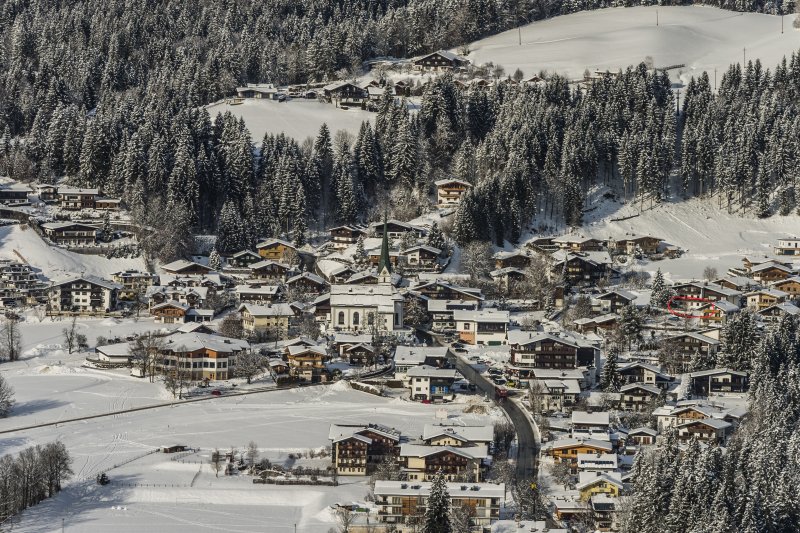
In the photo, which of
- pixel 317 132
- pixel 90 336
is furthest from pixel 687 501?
pixel 317 132

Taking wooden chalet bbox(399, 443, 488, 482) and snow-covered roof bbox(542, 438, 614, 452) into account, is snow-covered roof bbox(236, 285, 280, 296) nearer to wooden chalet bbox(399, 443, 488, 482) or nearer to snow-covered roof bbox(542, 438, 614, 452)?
wooden chalet bbox(399, 443, 488, 482)

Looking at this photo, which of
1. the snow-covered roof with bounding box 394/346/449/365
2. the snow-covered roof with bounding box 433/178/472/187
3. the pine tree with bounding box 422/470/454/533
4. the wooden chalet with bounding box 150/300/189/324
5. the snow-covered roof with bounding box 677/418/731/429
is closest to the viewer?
the pine tree with bounding box 422/470/454/533

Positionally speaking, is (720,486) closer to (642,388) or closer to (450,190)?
(642,388)

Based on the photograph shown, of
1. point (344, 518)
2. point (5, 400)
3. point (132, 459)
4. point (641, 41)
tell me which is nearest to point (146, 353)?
point (5, 400)

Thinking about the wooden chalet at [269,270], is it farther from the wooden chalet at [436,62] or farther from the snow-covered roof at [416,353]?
the wooden chalet at [436,62]

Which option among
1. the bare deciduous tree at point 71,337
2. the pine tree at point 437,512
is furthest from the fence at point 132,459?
the bare deciduous tree at point 71,337

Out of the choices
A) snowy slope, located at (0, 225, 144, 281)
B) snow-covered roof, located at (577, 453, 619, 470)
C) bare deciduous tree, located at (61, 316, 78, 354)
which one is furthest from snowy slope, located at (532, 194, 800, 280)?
bare deciduous tree, located at (61, 316, 78, 354)
